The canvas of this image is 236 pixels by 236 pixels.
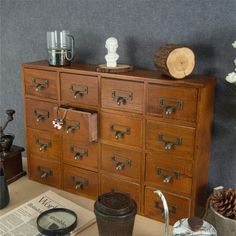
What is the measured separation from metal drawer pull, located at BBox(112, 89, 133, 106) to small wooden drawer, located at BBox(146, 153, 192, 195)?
199 mm

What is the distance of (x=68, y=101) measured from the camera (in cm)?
133

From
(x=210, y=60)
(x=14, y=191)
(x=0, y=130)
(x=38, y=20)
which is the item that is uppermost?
(x=38, y=20)

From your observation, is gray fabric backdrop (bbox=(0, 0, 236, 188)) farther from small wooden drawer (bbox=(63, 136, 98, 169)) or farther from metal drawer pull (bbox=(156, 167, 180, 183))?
small wooden drawer (bbox=(63, 136, 98, 169))

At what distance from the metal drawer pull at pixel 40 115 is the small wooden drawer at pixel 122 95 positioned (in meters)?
0.27

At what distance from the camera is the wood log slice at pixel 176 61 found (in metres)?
1.09

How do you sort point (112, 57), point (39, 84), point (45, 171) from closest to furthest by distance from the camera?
point (112, 57) < point (39, 84) < point (45, 171)

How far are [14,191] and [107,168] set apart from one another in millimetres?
402

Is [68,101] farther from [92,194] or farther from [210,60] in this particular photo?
[210,60]

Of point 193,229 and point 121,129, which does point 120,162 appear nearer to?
point 121,129

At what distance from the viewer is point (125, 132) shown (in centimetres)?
124

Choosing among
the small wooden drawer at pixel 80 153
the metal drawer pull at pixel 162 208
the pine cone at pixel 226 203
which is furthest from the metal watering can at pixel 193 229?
the small wooden drawer at pixel 80 153

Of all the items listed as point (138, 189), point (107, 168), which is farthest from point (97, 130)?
point (138, 189)

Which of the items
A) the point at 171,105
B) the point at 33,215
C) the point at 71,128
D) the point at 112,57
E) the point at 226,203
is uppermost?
the point at 112,57

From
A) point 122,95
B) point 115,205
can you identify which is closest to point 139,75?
point 122,95
